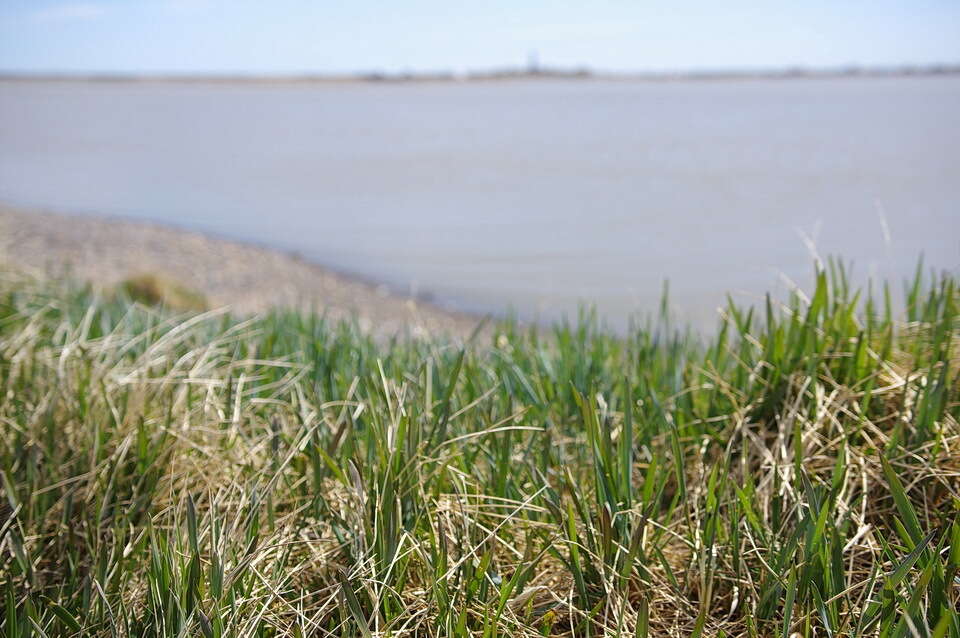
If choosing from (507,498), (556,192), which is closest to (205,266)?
(556,192)

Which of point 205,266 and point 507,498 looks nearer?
point 507,498

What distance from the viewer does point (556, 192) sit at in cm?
1827

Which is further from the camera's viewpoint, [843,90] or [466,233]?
[843,90]

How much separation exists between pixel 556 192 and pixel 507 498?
1634 cm

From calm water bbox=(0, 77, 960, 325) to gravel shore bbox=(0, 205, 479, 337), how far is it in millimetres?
711

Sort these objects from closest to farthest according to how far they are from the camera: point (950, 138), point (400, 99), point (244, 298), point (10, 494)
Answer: point (10, 494), point (244, 298), point (950, 138), point (400, 99)

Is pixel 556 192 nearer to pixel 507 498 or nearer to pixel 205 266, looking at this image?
pixel 205 266

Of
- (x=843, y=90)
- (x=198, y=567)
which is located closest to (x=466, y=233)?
(x=198, y=567)

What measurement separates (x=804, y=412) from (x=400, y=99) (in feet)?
188

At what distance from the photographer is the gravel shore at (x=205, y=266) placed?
1067 cm

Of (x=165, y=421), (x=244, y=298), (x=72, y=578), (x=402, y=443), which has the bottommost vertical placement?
(x=244, y=298)

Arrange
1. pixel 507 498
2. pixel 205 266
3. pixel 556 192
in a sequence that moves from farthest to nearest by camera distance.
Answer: pixel 556 192
pixel 205 266
pixel 507 498

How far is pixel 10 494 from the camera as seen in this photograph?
95.0 inches

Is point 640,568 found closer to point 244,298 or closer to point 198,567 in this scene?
point 198,567
